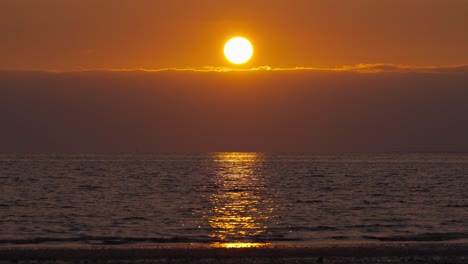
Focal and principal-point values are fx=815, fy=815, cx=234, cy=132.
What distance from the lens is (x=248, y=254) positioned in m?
32.9

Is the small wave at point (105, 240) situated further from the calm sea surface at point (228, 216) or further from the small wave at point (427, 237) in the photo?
the small wave at point (427, 237)

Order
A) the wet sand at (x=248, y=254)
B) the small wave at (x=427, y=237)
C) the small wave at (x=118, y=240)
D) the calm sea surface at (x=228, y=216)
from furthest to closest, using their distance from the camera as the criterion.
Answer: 1. the calm sea surface at (x=228, y=216)
2. the small wave at (x=427, y=237)
3. the small wave at (x=118, y=240)
4. the wet sand at (x=248, y=254)

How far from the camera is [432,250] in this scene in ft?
113

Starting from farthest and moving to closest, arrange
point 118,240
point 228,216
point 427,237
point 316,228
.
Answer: point 228,216 → point 316,228 → point 427,237 → point 118,240

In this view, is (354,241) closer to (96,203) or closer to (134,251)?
(134,251)

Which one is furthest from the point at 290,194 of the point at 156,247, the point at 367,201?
the point at 156,247

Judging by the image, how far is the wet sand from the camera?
3125 centimetres

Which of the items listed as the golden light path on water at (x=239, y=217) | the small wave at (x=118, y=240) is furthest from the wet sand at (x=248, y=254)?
the small wave at (x=118, y=240)

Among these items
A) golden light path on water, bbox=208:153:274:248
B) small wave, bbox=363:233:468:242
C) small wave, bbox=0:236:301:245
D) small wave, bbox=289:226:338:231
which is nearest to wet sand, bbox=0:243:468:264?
golden light path on water, bbox=208:153:274:248

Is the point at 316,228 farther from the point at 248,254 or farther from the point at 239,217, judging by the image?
the point at 248,254

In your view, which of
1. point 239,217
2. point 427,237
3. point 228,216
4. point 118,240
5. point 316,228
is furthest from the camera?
point 228,216

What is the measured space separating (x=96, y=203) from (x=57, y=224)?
1661cm

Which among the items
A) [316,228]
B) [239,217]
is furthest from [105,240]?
[239,217]

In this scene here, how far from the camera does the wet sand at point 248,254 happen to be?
31.2 metres
